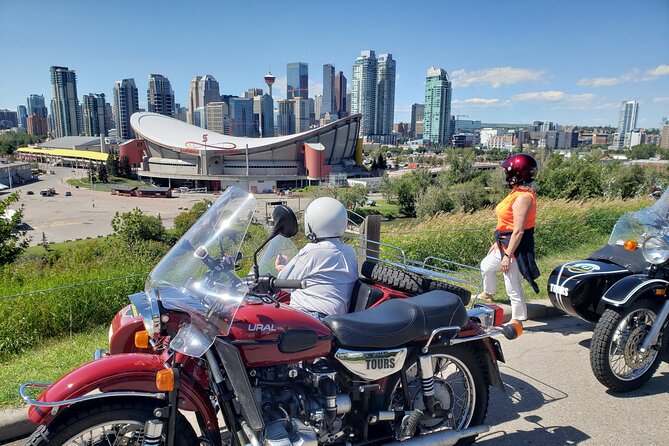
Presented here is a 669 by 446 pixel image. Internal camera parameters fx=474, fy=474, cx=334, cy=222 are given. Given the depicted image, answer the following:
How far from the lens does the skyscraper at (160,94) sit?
5925 inches

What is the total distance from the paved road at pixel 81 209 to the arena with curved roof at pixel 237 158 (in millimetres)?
12643

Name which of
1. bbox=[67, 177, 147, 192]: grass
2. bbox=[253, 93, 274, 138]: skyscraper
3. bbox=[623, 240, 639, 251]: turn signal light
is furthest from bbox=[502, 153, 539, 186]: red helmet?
Result: bbox=[253, 93, 274, 138]: skyscraper

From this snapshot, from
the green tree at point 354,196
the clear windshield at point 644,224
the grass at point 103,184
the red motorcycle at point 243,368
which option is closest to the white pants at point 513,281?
the clear windshield at point 644,224

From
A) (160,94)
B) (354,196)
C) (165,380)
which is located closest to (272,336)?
(165,380)

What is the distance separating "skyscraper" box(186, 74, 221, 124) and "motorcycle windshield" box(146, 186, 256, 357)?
17864 cm

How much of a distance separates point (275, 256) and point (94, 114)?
17587 cm

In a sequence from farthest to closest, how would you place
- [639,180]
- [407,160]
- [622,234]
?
[407,160]
[639,180]
[622,234]

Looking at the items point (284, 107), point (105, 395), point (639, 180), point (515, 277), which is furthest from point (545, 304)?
point (284, 107)

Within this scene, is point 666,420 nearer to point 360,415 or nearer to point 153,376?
point 360,415

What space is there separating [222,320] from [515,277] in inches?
140

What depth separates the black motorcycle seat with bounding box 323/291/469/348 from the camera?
99.5 inches

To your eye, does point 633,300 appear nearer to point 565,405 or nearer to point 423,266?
point 565,405

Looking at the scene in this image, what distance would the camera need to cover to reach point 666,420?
346cm

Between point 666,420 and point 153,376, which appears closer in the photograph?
point 153,376
